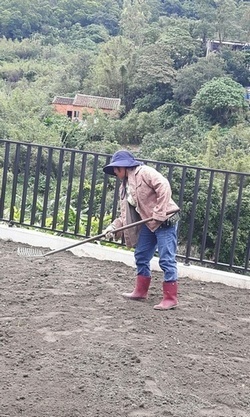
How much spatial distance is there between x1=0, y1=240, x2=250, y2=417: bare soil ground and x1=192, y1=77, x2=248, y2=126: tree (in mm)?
64209

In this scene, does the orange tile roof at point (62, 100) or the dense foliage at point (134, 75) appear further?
the orange tile roof at point (62, 100)

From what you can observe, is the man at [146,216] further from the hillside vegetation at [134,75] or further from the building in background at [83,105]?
the building in background at [83,105]

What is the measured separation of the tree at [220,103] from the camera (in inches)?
2714

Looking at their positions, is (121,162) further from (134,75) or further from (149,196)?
(134,75)

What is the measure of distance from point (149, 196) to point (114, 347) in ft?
4.47

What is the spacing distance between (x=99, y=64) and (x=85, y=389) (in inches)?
3481

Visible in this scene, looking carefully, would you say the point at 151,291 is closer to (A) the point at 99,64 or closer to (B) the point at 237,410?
(B) the point at 237,410

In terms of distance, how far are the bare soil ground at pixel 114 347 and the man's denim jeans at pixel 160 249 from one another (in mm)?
276

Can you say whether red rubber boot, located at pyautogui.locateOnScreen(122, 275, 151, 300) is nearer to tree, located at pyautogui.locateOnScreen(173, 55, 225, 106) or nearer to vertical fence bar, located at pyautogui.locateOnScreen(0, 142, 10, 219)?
vertical fence bar, located at pyautogui.locateOnScreen(0, 142, 10, 219)

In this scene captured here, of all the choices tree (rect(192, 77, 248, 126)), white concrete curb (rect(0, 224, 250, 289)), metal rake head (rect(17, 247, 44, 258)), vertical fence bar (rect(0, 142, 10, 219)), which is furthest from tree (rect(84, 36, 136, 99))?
metal rake head (rect(17, 247, 44, 258))

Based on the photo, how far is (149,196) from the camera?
507 centimetres

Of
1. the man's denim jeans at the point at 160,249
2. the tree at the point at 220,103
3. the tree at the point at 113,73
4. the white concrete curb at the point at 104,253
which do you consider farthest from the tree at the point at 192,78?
the man's denim jeans at the point at 160,249

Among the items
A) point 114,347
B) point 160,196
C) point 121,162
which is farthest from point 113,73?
point 114,347

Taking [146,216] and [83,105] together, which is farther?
[83,105]
